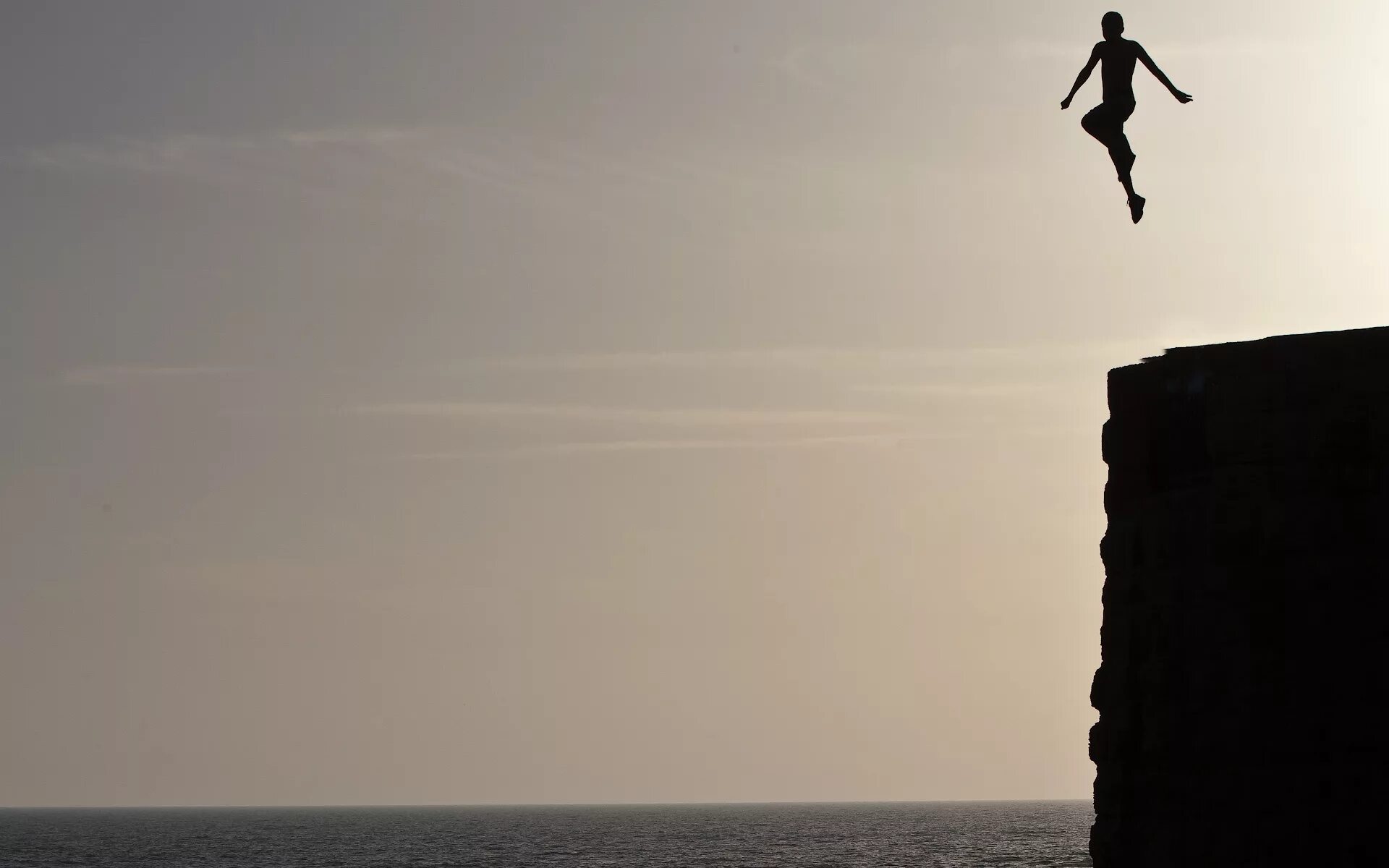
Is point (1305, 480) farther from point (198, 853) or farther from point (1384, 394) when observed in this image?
point (198, 853)

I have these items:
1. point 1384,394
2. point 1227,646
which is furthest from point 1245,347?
point 1227,646

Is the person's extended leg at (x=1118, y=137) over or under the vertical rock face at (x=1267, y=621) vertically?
over

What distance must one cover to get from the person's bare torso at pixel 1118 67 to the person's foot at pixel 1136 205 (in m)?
0.75

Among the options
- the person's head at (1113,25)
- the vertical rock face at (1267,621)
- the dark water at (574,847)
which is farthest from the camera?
the dark water at (574,847)

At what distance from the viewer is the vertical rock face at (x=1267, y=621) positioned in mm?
11273

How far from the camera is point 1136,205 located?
1442 centimetres

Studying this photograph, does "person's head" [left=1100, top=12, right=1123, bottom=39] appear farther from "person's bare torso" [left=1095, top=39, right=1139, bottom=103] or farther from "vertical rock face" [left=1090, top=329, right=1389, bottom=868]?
"vertical rock face" [left=1090, top=329, right=1389, bottom=868]

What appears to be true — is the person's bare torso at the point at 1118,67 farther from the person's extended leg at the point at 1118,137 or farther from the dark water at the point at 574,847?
the dark water at the point at 574,847

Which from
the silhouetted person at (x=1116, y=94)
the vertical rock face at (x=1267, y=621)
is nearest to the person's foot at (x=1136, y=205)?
the silhouetted person at (x=1116, y=94)

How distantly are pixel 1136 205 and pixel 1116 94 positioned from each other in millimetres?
880

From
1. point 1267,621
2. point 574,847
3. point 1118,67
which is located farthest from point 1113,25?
point 574,847

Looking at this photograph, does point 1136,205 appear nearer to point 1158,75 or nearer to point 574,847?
point 1158,75

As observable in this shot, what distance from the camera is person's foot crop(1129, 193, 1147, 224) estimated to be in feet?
46.9

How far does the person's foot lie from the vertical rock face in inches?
88.4
